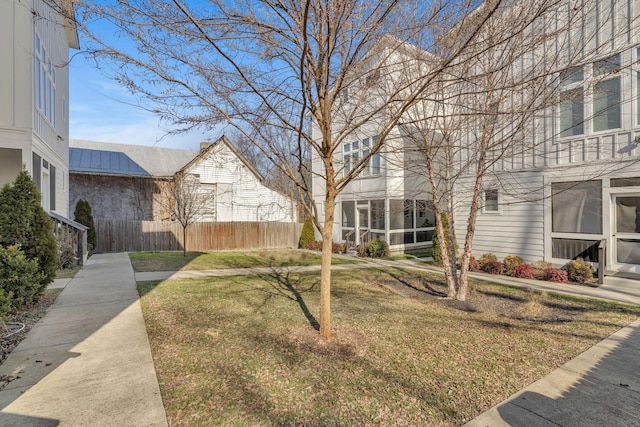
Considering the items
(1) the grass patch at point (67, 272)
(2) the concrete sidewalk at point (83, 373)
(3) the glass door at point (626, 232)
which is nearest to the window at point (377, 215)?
(3) the glass door at point (626, 232)

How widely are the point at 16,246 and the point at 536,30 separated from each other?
9246 millimetres

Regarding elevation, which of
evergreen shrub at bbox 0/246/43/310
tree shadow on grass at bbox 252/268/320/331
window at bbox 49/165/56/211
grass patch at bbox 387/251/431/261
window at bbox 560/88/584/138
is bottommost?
grass patch at bbox 387/251/431/261

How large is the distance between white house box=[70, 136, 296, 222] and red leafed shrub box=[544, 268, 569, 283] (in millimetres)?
14548

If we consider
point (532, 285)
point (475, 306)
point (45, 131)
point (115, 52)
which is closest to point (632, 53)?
point (532, 285)

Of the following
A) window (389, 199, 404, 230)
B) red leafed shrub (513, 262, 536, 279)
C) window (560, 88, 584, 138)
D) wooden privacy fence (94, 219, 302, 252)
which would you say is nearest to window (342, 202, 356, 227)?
window (389, 199, 404, 230)

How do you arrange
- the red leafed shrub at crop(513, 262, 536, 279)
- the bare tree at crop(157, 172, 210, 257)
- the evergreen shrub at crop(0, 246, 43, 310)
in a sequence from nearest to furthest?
the evergreen shrub at crop(0, 246, 43, 310)
the red leafed shrub at crop(513, 262, 536, 279)
the bare tree at crop(157, 172, 210, 257)

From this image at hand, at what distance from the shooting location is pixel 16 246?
5.67 meters

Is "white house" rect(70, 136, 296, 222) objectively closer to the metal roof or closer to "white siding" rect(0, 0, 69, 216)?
the metal roof

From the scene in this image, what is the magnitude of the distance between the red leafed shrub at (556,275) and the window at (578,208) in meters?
1.34

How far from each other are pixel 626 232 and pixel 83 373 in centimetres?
1137

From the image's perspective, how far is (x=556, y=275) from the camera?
883 cm

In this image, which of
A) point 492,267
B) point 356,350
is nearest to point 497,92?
point 492,267

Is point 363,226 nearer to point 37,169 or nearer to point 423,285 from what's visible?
point 423,285

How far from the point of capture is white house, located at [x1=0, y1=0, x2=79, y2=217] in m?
8.00
